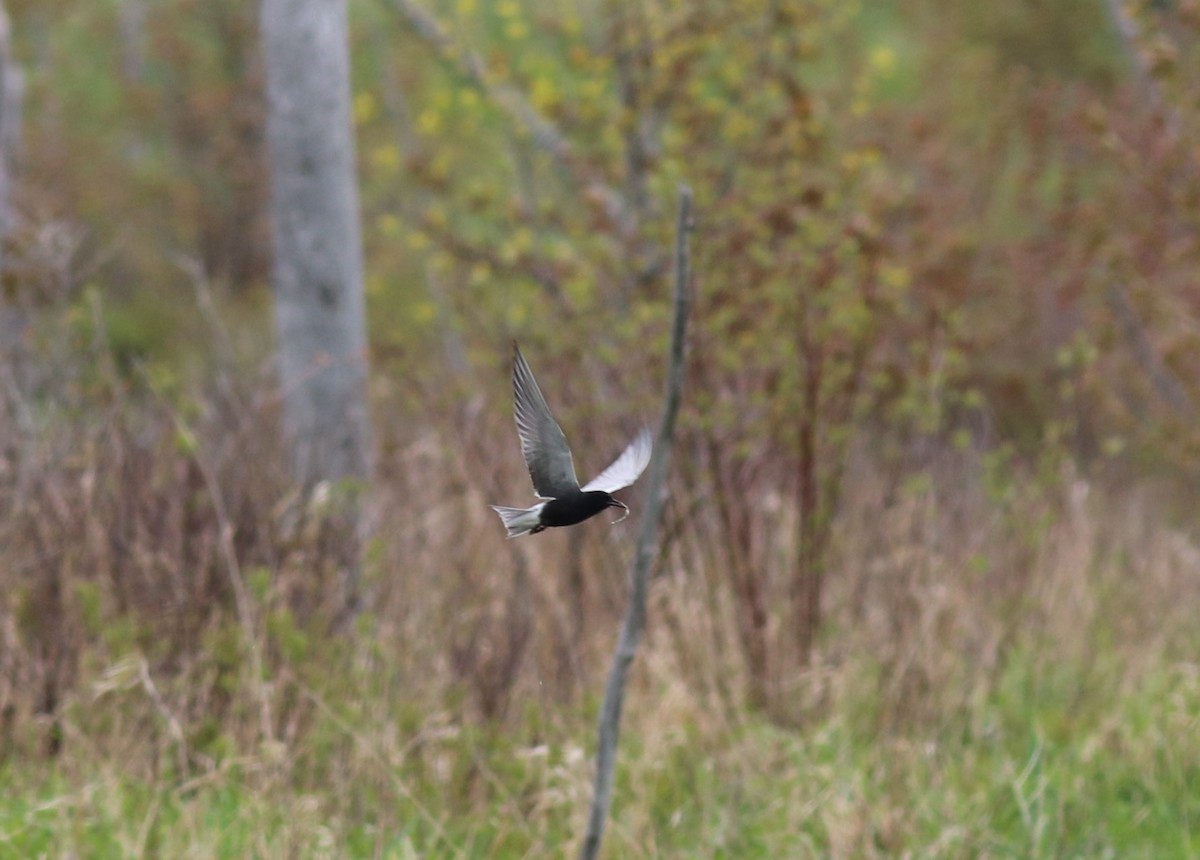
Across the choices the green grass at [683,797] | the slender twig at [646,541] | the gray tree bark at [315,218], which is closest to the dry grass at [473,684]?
the green grass at [683,797]

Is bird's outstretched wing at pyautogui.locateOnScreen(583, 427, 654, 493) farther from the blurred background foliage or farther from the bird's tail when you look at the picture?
the blurred background foliage

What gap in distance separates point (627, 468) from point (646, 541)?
0.56 meters

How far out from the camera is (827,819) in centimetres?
390

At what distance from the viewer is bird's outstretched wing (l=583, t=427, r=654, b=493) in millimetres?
1119

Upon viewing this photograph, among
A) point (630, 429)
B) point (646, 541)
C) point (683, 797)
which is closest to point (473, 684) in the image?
point (683, 797)

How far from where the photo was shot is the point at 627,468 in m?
1.14

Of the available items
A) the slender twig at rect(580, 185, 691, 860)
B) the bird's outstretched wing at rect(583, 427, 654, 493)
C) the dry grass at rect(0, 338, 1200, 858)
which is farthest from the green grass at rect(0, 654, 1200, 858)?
the bird's outstretched wing at rect(583, 427, 654, 493)

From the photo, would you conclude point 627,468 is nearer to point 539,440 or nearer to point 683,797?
point 539,440

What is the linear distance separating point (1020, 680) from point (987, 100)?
27.6 feet

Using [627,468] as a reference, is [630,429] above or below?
below

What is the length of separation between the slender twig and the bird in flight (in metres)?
0.51

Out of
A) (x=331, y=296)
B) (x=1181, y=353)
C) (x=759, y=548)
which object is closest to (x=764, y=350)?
(x=759, y=548)

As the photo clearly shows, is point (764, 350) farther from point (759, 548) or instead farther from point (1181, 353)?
point (1181, 353)

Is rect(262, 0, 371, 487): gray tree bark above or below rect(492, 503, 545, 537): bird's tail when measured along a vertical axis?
above
